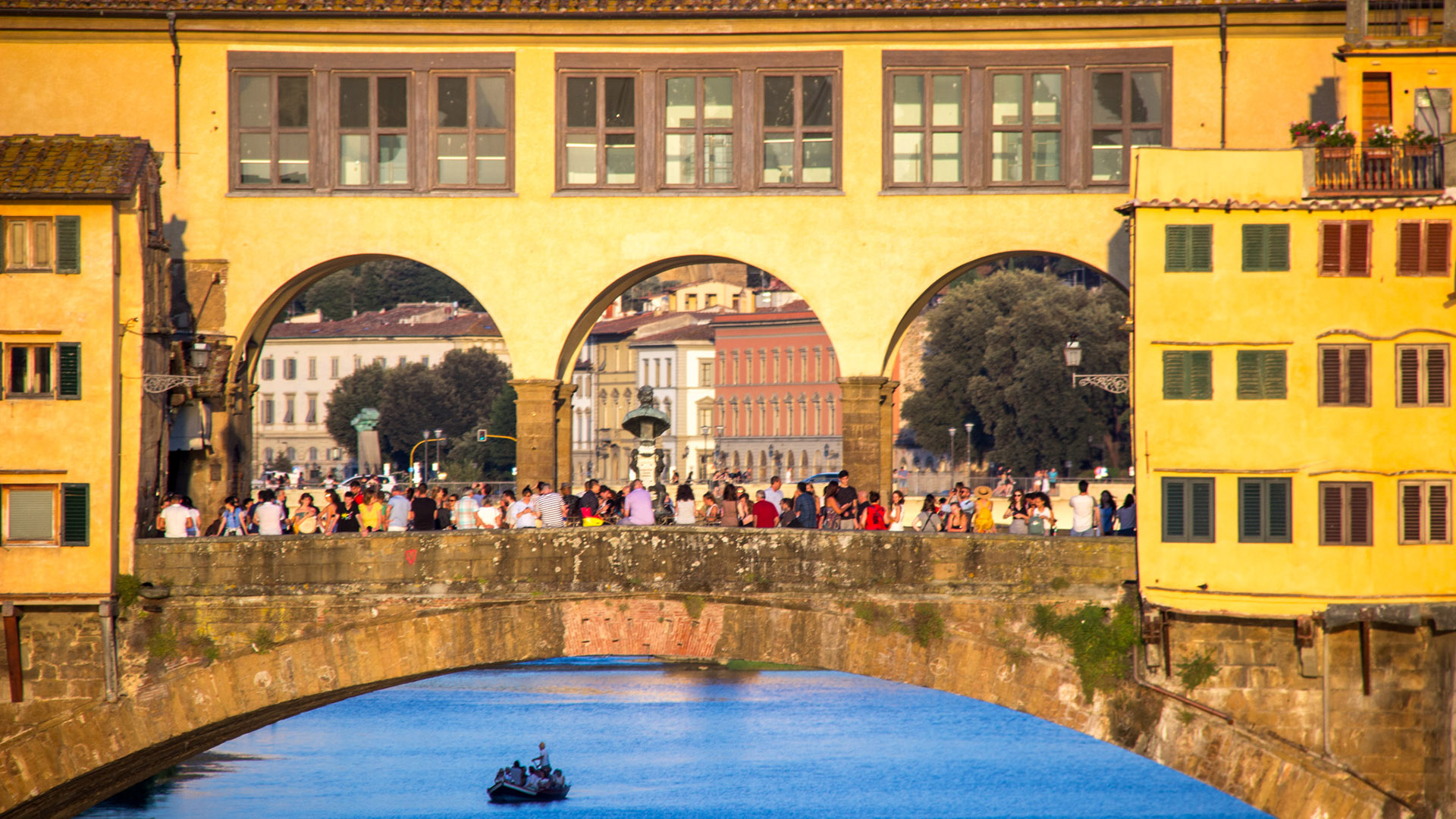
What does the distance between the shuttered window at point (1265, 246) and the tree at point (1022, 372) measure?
52130 millimetres

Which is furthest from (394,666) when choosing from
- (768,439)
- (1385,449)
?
(768,439)

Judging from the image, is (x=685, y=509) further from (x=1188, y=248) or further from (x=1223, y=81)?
(x=1223, y=81)

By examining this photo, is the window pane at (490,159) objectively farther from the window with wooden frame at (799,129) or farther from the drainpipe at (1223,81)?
the drainpipe at (1223,81)

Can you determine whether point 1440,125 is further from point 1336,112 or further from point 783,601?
point 783,601

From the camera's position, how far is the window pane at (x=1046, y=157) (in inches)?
1127

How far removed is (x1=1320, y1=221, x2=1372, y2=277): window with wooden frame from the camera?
23.7m

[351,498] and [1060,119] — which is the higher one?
[1060,119]

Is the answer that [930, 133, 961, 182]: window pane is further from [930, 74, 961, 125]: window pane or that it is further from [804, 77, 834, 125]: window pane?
[804, 77, 834, 125]: window pane

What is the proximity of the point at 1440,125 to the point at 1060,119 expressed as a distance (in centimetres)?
513

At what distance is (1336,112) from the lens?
27.9m

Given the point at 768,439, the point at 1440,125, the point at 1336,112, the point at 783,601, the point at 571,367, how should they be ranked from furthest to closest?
the point at 768,439 < the point at 571,367 < the point at 1336,112 < the point at 1440,125 < the point at 783,601

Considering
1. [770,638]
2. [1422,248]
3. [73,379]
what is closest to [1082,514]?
[770,638]

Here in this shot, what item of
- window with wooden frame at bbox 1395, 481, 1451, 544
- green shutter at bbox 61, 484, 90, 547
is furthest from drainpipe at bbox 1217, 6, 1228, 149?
green shutter at bbox 61, 484, 90, 547

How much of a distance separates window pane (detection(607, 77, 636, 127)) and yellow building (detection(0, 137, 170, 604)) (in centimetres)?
686
